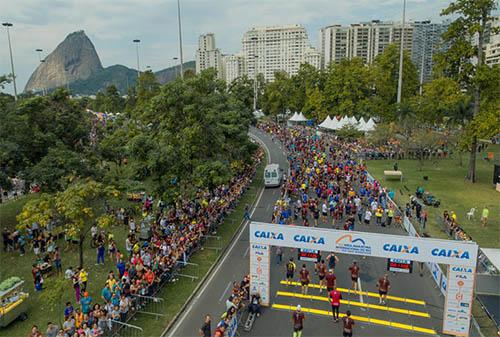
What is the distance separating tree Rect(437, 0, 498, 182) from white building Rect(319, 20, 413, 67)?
134 metres

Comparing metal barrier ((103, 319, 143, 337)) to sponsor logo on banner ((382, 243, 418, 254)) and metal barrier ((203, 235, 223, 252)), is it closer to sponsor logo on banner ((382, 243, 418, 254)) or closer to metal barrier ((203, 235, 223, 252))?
metal barrier ((203, 235, 223, 252))

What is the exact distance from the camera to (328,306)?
50.2 feet

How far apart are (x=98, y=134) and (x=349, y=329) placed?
32413 millimetres

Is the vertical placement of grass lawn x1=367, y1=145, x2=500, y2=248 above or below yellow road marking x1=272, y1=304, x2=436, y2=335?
above

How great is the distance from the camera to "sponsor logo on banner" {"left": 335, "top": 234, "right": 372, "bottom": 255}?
13.9 meters

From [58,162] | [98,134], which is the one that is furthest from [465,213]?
[98,134]

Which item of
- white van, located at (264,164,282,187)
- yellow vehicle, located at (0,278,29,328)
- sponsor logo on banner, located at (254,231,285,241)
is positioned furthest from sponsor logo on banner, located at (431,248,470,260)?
white van, located at (264,164,282,187)

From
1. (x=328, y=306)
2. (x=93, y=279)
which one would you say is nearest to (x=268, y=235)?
(x=328, y=306)

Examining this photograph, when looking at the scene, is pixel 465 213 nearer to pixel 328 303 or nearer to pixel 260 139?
pixel 328 303

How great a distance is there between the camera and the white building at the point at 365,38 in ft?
545

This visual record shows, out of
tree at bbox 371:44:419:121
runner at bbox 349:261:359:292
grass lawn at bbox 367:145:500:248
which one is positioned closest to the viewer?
runner at bbox 349:261:359:292

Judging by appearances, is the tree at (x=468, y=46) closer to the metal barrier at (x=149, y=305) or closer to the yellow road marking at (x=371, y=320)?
the yellow road marking at (x=371, y=320)

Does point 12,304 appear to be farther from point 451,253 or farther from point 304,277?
point 451,253

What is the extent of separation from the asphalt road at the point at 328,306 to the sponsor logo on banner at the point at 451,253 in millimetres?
2953
